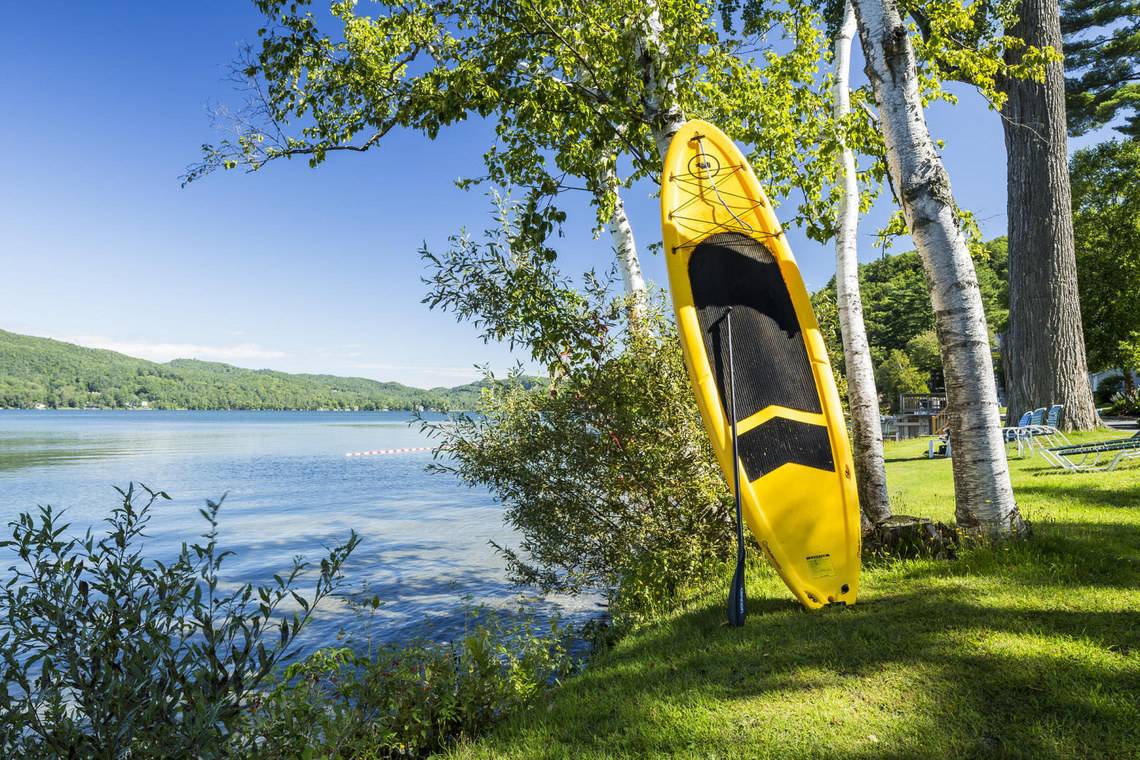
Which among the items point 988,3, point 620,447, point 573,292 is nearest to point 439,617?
point 620,447

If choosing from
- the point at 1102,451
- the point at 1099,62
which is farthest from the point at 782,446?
the point at 1099,62

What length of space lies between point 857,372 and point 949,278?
147cm

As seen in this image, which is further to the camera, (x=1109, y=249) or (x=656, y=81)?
(x=1109, y=249)

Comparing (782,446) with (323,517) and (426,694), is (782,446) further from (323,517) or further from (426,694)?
(323,517)

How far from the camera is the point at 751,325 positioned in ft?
16.3

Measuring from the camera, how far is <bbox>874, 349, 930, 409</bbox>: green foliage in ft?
132

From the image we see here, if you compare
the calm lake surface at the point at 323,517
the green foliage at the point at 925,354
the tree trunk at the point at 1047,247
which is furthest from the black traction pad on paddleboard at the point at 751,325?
the green foliage at the point at 925,354

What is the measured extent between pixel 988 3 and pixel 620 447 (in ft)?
31.1

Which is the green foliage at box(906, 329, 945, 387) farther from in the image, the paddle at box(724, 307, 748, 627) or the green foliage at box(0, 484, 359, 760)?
the green foliage at box(0, 484, 359, 760)

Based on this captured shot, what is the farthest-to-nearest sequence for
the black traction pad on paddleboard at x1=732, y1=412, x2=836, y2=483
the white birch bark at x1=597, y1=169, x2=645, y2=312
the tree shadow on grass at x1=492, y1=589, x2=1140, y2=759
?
the white birch bark at x1=597, y1=169, x2=645, y2=312
the black traction pad on paddleboard at x1=732, y1=412, x2=836, y2=483
the tree shadow on grass at x1=492, y1=589, x2=1140, y2=759

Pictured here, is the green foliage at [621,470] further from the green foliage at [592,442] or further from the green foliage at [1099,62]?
the green foliage at [1099,62]

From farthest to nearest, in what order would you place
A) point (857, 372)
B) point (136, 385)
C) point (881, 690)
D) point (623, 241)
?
point (136, 385) < point (623, 241) < point (857, 372) < point (881, 690)

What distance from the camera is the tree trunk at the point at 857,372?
534cm

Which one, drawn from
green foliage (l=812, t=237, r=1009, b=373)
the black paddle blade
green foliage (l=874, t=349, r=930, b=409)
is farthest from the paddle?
green foliage (l=812, t=237, r=1009, b=373)
